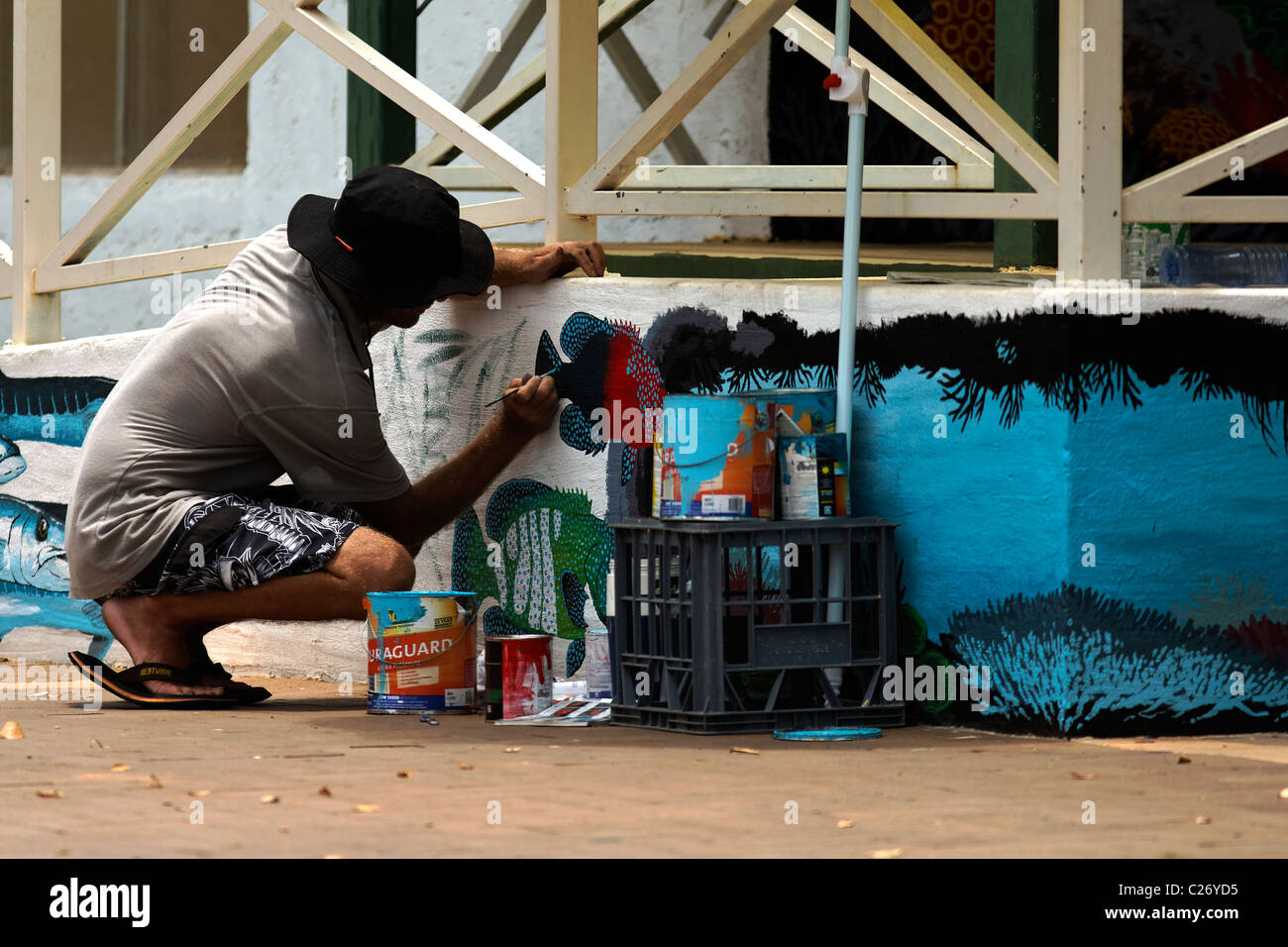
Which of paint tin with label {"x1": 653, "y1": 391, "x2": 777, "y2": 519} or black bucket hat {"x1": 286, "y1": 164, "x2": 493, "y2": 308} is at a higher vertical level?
black bucket hat {"x1": 286, "y1": 164, "x2": 493, "y2": 308}

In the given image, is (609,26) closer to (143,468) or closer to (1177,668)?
(143,468)

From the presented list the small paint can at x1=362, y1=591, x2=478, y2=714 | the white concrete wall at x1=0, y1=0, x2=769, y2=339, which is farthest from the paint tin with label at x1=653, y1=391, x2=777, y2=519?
the white concrete wall at x1=0, y1=0, x2=769, y2=339

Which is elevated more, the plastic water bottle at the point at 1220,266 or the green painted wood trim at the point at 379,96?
the green painted wood trim at the point at 379,96

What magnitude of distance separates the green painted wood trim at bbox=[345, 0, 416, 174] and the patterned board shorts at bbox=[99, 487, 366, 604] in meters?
1.85

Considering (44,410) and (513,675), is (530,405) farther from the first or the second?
(44,410)

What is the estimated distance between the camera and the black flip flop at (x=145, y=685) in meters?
5.40

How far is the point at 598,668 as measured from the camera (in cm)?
525

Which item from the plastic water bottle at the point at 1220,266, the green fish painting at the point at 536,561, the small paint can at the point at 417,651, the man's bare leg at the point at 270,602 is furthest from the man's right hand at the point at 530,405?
the plastic water bottle at the point at 1220,266

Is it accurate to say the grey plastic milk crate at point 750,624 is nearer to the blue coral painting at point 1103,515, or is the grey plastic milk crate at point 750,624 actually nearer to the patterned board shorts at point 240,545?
the blue coral painting at point 1103,515

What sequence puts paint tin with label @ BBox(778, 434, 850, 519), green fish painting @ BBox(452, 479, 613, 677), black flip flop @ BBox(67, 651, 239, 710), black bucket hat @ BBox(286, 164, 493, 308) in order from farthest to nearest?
green fish painting @ BBox(452, 479, 613, 677)
black flip flop @ BBox(67, 651, 239, 710)
black bucket hat @ BBox(286, 164, 493, 308)
paint tin with label @ BBox(778, 434, 850, 519)

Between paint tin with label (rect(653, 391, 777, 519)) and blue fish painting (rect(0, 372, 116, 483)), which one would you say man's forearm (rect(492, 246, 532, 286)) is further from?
blue fish painting (rect(0, 372, 116, 483))

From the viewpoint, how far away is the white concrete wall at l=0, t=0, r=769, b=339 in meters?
9.38

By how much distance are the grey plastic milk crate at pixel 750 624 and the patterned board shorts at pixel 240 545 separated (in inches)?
35.9
